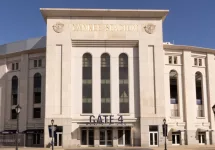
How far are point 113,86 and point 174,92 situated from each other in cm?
1187

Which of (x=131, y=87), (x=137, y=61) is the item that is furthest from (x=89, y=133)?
(x=137, y=61)

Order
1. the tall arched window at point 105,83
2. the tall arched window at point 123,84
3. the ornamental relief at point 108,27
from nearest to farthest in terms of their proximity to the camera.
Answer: the tall arched window at point 105,83, the tall arched window at point 123,84, the ornamental relief at point 108,27

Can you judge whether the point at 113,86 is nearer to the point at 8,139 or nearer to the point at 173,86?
the point at 173,86

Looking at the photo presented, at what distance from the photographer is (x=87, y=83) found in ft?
188

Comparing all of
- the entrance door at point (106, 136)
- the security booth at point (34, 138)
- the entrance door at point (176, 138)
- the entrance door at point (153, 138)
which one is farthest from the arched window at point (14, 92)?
the entrance door at point (176, 138)

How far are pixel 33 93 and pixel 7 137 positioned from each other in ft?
28.6

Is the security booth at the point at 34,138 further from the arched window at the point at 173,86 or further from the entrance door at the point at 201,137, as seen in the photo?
the entrance door at the point at 201,137

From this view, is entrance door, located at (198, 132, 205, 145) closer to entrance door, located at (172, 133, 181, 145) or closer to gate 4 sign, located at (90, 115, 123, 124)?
entrance door, located at (172, 133, 181, 145)

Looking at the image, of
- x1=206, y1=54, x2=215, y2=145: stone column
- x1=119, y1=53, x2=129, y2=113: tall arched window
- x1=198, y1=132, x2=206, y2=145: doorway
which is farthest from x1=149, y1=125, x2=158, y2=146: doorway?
x1=206, y1=54, x2=215, y2=145: stone column

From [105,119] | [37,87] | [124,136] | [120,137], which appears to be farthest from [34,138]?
[124,136]

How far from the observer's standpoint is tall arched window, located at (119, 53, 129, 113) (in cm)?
5694

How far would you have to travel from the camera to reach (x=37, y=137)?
60656 millimetres

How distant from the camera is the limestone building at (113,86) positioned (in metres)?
55.8

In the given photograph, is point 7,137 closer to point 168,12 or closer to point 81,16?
point 81,16
